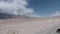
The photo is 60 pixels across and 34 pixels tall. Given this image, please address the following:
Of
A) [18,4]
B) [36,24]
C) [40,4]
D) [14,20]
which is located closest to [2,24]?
[14,20]

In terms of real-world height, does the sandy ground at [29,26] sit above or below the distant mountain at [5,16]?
below

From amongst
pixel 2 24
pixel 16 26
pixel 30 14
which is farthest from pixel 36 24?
pixel 2 24

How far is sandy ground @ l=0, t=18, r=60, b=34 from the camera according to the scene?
6.29 feet

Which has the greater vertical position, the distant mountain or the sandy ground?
the distant mountain

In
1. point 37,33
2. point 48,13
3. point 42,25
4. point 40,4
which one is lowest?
point 37,33

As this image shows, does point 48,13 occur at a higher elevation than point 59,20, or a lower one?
higher

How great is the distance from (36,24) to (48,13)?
272 millimetres

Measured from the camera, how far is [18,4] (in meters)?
1.98

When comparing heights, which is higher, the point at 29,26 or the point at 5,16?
the point at 5,16

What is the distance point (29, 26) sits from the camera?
1.95 m

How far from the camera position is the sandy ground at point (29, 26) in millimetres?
1916

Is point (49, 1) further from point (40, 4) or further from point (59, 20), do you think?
point (59, 20)

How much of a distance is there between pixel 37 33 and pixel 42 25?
0.16 m

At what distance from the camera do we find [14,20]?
1.96 metres
